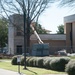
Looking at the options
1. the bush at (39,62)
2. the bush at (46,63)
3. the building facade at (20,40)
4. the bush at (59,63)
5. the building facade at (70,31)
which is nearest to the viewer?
the bush at (59,63)

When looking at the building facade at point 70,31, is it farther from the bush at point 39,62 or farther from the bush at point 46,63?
the bush at point 46,63

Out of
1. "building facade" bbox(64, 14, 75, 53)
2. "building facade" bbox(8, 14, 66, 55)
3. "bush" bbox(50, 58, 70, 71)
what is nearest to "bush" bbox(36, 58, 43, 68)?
"bush" bbox(50, 58, 70, 71)

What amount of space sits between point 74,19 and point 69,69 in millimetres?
45648

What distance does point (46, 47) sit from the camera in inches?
1703

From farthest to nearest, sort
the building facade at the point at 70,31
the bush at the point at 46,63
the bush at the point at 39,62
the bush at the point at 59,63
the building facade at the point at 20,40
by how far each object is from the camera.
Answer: the building facade at the point at 20,40 < the building facade at the point at 70,31 < the bush at the point at 39,62 < the bush at the point at 46,63 < the bush at the point at 59,63

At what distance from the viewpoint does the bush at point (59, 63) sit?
2244 cm

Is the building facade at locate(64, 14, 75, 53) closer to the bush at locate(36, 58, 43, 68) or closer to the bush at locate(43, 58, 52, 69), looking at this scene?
the bush at locate(36, 58, 43, 68)

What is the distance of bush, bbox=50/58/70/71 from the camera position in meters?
22.4

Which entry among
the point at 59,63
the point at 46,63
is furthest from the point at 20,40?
the point at 59,63

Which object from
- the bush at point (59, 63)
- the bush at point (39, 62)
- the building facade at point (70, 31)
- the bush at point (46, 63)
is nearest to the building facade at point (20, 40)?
the building facade at point (70, 31)

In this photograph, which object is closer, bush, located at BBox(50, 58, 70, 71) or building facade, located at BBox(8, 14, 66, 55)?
bush, located at BBox(50, 58, 70, 71)

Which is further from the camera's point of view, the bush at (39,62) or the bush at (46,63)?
the bush at (39,62)

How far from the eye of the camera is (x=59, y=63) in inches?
890

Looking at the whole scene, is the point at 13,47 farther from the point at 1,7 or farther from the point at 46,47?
the point at 46,47
